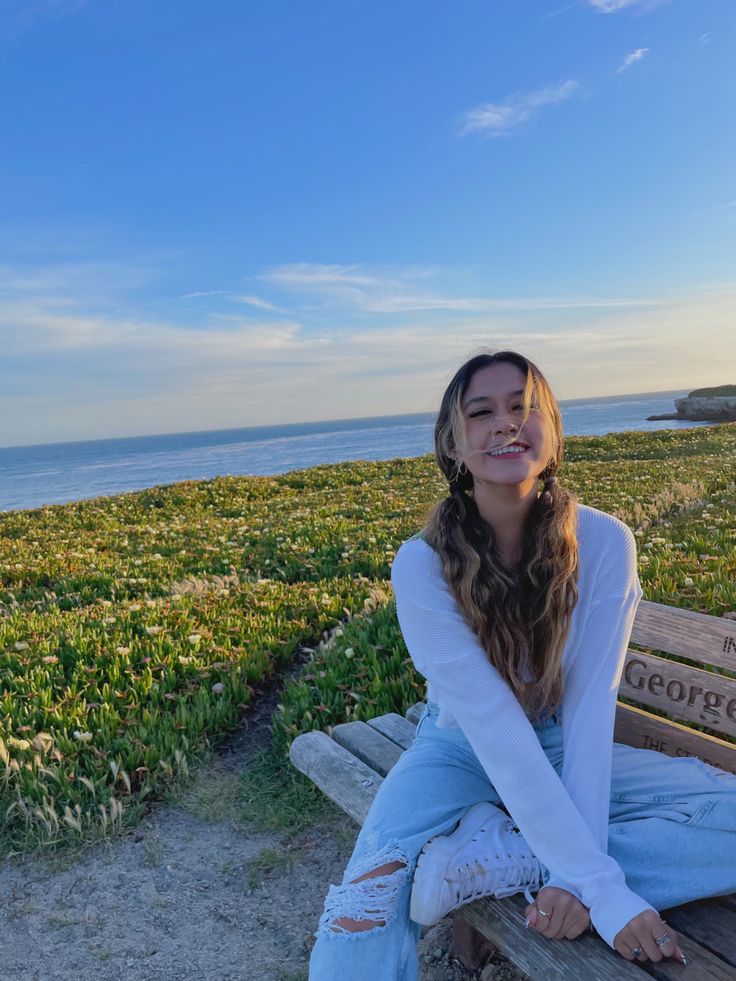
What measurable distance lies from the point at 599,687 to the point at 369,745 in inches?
64.6

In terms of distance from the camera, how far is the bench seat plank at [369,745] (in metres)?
3.80

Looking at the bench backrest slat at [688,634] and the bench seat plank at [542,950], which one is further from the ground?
the bench backrest slat at [688,634]

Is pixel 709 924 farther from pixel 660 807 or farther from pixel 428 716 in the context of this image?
pixel 428 716

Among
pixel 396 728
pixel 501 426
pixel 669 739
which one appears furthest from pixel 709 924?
pixel 396 728

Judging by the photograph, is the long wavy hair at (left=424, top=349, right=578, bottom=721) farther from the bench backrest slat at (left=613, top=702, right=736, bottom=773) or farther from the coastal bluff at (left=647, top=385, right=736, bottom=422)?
the coastal bluff at (left=647, top=385, right=736, bottom=422)

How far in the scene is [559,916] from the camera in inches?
90.3

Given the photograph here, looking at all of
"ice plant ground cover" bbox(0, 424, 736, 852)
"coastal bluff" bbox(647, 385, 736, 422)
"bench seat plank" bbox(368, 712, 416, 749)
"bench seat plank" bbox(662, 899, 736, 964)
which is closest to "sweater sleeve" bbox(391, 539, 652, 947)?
"bench seat plank" bbox(662, 899, 736, 964)

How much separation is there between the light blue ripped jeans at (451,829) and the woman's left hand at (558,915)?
0.55 feet

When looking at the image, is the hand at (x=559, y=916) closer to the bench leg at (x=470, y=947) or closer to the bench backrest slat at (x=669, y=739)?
the bench leg at (x=470, y=947)

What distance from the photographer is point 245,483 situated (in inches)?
774

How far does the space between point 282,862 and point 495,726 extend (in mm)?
1937

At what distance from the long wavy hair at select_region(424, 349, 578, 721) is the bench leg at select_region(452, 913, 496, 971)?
97cm

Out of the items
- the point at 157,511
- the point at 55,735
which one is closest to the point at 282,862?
the point at 55,735

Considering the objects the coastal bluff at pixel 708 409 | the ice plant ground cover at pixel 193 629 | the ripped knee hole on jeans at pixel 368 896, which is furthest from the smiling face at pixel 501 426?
the coastal bluff at pixel 708 409
